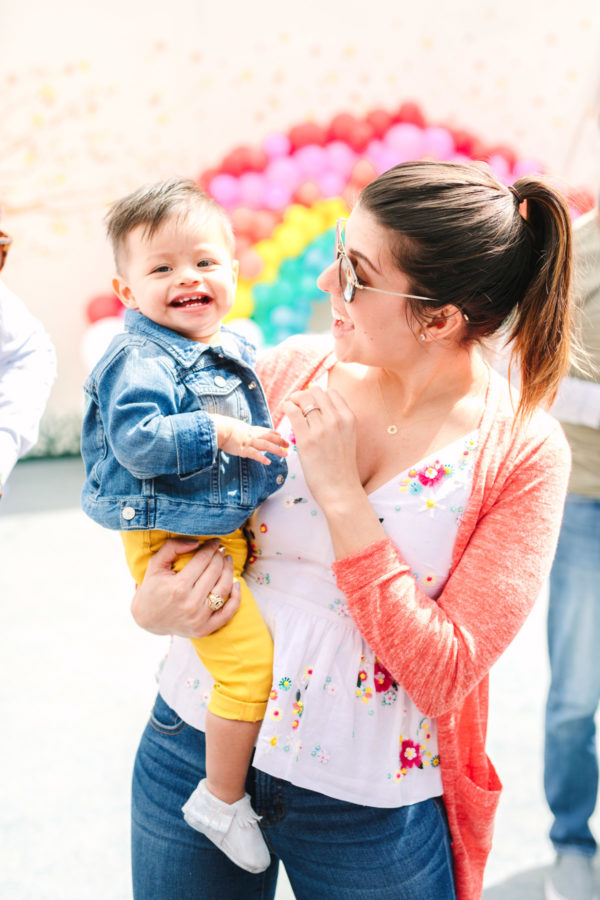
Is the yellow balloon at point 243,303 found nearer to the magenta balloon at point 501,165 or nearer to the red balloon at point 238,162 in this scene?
the red balloon at point 238,162

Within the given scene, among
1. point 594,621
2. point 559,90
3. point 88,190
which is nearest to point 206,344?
point 594,621

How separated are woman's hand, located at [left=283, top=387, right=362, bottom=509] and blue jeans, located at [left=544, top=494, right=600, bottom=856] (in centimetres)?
110

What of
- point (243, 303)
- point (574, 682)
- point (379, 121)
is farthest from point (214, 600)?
point (379, 121)

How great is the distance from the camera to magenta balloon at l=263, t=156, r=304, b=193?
14.5 feet

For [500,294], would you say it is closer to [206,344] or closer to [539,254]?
[539,254]

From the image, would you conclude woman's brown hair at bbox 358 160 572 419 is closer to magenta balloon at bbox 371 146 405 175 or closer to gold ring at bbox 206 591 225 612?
gold ring at bbox 206 591 225 612

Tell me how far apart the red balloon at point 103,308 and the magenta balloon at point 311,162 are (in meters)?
1.24

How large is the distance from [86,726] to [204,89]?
3.72 m

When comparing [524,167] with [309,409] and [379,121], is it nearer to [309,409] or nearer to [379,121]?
[379,121]

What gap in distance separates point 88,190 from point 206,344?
400 cm

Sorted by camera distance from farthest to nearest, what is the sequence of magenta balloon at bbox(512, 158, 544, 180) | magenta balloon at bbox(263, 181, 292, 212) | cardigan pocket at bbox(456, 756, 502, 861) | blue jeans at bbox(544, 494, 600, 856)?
magenta balloon at bbox(512, 158, 544, 180), magenta balloon at bbox(263, 181, 292, 212), blue jeans at bbox(544, 494, 600, 856), cardigan pocket at bbox(456, 756, 502, 861)

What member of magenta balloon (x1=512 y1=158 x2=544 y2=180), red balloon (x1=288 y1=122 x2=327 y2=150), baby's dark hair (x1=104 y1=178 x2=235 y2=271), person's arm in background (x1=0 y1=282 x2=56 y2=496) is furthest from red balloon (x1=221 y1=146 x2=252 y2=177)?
baby's dark hair (x1=104 y1=178 x2=235 y2=271)

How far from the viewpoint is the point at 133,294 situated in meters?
1.28

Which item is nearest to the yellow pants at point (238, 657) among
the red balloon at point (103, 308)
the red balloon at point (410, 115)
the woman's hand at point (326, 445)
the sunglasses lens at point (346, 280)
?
the woman's hand at point (326, 445)
